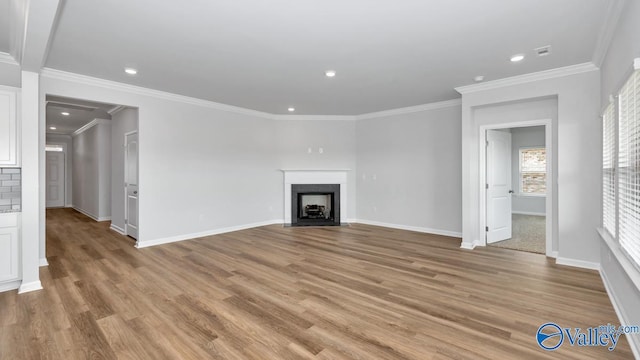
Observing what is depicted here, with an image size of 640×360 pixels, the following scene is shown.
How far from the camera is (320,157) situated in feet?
23.1

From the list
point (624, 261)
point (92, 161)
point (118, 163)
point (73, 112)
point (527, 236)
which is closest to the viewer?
point (624, 261)

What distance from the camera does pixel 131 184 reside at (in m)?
5.57

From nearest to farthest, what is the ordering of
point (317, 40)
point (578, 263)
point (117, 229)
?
point (317, 40) → point (578, 263) → point (117, 229)

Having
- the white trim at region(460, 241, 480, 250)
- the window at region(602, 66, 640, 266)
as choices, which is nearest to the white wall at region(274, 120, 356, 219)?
the white trim at region(460, 241, 480, 250)

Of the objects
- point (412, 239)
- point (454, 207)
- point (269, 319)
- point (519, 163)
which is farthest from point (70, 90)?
point (519, 163)

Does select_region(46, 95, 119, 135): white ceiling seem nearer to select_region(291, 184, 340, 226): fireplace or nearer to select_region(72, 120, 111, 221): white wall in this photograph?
select_region(72, 120, 111, 221): white wall

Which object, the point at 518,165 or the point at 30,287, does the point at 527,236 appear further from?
the point at 30,287

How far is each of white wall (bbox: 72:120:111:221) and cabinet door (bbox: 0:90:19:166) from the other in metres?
4.90

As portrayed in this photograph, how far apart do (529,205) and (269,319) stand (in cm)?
919

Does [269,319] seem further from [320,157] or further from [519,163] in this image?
[519,163]

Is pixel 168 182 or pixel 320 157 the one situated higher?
pixel 320 157

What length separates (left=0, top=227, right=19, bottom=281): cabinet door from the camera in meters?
2.98

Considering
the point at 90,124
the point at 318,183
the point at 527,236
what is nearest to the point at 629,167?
the point at 527,236

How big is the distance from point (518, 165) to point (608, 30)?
701 centimetres
